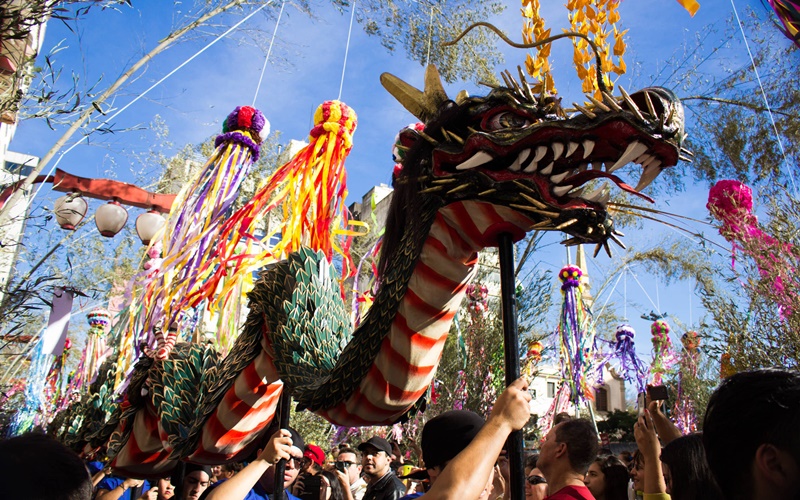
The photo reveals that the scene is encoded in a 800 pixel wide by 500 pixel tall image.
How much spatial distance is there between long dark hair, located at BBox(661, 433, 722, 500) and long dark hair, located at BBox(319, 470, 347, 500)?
2536 millimetres

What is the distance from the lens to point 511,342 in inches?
67.9

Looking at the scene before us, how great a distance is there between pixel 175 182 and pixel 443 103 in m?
12.8

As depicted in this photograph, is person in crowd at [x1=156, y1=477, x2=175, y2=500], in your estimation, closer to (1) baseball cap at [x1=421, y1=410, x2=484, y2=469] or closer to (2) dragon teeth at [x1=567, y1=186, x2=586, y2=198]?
(1) baseball cap at [x1=421, y1=410, x2=484, y2=469]

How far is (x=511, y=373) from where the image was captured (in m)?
1.74

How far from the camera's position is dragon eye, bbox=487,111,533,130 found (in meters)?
1.86

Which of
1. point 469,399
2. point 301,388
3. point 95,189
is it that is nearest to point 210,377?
point 301,388

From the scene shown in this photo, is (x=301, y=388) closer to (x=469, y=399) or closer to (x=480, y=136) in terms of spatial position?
(x=480, y=136)

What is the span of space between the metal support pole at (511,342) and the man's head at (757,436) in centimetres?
57

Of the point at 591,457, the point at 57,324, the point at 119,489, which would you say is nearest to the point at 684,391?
the point at 57,324

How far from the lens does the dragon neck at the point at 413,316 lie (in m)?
1.97

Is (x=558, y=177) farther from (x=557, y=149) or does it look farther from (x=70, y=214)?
(x=70, y=214)

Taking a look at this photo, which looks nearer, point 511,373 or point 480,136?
point 511,373

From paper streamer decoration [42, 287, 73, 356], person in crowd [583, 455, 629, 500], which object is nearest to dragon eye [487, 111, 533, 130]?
person in crowd [583, 455, 629, 500]

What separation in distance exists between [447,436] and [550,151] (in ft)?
3.13
